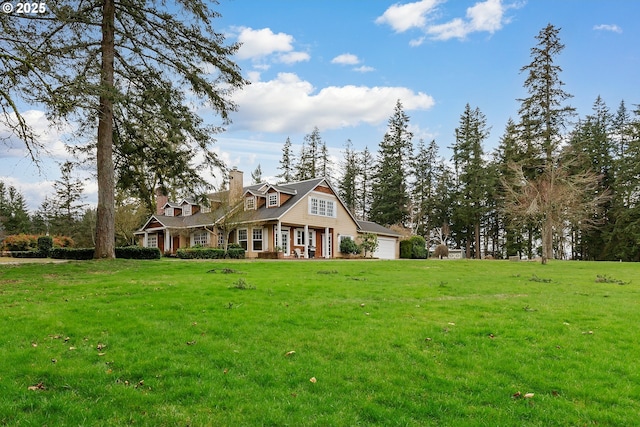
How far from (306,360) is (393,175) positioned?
4864 cm

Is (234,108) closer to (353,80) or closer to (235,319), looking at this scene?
(353,80)

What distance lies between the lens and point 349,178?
191 ft

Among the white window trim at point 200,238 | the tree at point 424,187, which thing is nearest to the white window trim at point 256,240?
the white window trim at point 200,238

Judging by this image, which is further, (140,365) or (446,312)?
(446,312)

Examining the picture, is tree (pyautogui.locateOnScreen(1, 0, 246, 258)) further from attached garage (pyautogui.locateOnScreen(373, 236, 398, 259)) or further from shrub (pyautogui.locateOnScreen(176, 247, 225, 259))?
attached garage (pyautogui.locateOnScreen(373, 236, 398, 259))

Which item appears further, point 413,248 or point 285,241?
point 413,248

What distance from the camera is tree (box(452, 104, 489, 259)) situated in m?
48.9

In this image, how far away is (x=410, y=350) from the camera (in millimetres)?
5660

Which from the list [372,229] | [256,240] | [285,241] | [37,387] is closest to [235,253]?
[256,240]

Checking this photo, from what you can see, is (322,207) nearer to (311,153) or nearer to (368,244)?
(368,244)

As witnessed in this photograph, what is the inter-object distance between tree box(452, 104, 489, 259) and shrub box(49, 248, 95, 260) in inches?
1578

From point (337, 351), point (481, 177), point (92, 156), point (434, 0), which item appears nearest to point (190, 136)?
point (92, 156)

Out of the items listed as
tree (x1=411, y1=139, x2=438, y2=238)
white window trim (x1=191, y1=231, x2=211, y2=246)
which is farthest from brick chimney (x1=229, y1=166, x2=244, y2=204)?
tree (x1=411, y1=139, x2=438, y2=238)

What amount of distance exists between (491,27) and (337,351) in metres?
16.0
